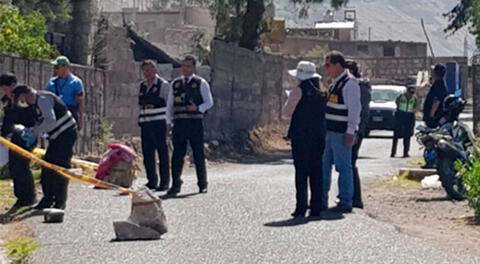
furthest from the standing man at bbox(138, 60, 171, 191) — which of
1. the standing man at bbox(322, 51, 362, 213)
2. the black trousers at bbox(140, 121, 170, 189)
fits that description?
the standing man at bbox(322, 51, 362, 213)

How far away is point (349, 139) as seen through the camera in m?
15.0

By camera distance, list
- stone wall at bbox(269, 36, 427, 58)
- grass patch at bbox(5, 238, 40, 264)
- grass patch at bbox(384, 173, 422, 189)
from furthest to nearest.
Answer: stone wall at bbox(269, 36, 427, 58)
grass patch at bbox(384, 173, 422, 189)
grass patch at bbox(5, 238, 40, 264)

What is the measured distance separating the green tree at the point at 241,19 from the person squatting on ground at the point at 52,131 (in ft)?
64.2

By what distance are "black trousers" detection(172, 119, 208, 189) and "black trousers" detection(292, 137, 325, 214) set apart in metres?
3.04

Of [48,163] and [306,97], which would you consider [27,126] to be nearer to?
[48,163]

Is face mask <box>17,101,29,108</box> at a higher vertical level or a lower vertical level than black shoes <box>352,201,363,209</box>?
higher

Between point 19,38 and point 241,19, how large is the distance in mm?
13841

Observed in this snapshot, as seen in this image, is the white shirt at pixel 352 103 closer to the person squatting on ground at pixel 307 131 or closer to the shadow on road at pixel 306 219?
the person squatting on ground at pixel 307 131

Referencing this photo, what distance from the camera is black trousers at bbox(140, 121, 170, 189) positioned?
59.1 ft

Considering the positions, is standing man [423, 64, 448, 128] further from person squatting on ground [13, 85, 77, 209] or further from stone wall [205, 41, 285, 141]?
stone wall [205, 41, 285, 141]

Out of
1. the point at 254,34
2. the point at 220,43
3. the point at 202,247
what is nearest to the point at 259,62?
the point at 254,34

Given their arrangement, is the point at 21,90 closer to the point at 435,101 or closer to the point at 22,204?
the point at 22,204

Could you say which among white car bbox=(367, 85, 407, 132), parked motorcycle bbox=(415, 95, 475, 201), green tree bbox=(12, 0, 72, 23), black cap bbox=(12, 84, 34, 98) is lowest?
white car bbox=(367, 85, 407, 132)

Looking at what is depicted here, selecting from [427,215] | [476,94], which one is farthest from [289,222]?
[476,94]
